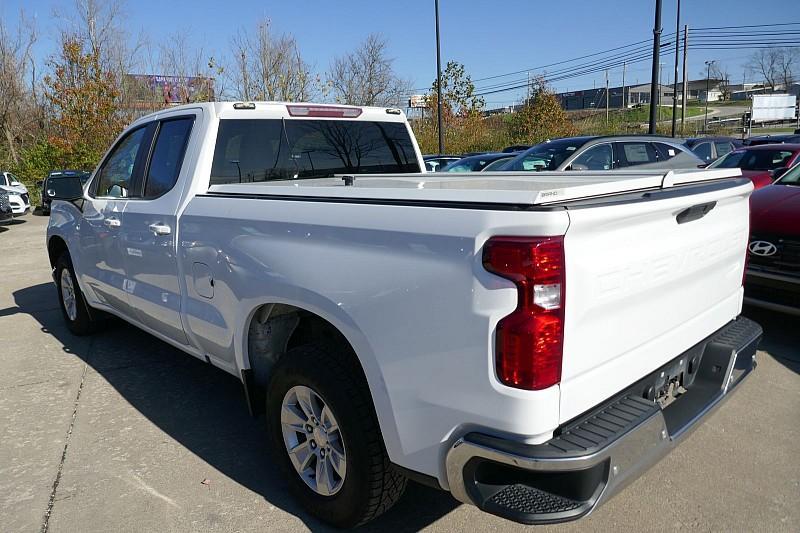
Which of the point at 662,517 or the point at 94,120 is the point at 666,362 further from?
the point at 94,120

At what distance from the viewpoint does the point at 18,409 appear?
14.3 ft

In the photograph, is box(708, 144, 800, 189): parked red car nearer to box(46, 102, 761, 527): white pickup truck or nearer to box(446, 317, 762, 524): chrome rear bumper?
box(46, 102, 761, 527): white pickup truck

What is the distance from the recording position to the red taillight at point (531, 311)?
188 cm

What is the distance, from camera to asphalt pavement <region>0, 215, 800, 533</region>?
2.92 meters

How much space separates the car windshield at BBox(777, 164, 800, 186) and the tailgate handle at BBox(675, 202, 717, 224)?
14.0ft

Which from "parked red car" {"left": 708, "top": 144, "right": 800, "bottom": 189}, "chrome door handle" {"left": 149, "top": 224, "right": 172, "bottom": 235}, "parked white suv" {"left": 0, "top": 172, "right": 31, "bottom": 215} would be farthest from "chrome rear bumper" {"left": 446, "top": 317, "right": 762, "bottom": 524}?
"parked white suv" {"left": 0, "top": 172, "right": 31, "bottom": 215}

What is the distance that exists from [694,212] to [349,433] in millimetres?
1700

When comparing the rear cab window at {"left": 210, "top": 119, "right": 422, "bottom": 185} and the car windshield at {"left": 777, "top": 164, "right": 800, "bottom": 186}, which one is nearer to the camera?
the rear cab window at {"left": 210, "top": 119, "right": 422, "bottom": 185}

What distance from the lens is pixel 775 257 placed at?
489cm

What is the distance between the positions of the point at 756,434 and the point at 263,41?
25601mm

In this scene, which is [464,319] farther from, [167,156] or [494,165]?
[494,165]

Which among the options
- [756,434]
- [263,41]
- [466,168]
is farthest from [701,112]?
[756,434]

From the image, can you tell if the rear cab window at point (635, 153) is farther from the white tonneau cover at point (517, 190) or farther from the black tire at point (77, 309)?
the black tire at point (77, 309)

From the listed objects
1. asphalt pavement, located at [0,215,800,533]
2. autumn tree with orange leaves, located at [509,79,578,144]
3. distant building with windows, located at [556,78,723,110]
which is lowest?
asphalt pavement, located at [0,215,800,533]
